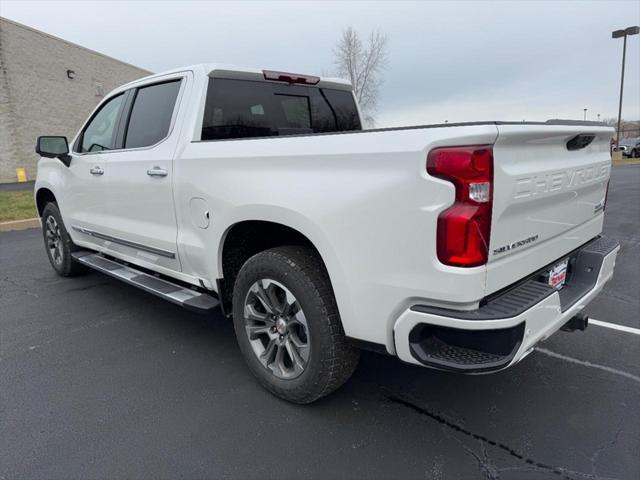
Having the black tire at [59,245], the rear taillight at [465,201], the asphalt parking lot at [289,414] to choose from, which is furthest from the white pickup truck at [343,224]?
the black tire at [59,245]

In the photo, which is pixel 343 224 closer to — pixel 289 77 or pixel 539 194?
pixel 539 194

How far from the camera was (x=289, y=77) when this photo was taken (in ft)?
11.6

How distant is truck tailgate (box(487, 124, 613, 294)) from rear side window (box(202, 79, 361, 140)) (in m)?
2.04

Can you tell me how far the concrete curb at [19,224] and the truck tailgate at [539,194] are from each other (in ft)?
32.0

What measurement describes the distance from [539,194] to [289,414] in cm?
177

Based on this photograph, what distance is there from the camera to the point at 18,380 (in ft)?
9.76

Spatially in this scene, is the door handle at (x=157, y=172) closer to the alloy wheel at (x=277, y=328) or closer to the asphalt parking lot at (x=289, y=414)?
the alloy wheel at (x=277, y=328)

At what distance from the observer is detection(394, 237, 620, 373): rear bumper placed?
1.81 meters

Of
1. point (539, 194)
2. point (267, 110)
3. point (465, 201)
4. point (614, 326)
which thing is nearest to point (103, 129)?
point (267, 110)

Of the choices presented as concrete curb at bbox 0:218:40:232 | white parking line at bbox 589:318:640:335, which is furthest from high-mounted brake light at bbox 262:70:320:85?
concrete curb at bbox 0:218:40:232

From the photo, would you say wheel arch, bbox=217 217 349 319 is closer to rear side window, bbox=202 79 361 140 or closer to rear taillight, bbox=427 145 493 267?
rear side window, bbox=202 79 361 140

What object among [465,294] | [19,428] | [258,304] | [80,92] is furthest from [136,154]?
[80,92]

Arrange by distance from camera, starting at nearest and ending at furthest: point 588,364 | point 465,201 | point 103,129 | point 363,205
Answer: point 465,201 → point 363,205 → point 588,364 → point 103,129

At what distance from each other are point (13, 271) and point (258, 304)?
463 centimetres
